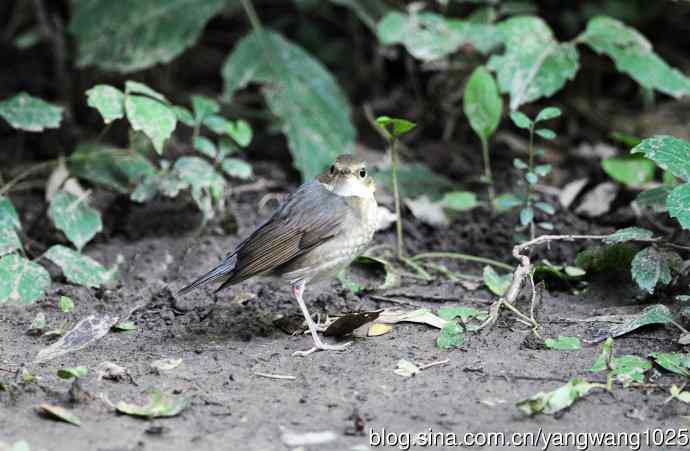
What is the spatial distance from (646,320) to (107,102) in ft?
9.49

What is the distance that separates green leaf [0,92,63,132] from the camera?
548 centimetres

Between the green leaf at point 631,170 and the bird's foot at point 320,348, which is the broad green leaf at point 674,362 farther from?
the green leaf at point 631,170

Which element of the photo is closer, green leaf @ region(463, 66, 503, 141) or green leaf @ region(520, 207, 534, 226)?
green leaf @ region(520, 207, 534, 226)

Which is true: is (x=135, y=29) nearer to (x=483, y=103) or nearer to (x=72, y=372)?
(x=483, y=103)

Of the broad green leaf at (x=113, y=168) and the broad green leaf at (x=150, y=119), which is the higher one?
the broad green leaf at (x=150, y=119)

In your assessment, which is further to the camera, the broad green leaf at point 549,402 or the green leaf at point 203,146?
the green leaf at point 203,146

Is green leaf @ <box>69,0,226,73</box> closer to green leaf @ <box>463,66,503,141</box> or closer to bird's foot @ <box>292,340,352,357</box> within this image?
green leaf @ <box>463,66,503,141</box>

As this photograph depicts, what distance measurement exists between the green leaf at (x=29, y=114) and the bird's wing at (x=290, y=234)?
155 centimetres

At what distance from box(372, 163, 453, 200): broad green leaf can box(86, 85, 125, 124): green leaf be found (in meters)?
1.87

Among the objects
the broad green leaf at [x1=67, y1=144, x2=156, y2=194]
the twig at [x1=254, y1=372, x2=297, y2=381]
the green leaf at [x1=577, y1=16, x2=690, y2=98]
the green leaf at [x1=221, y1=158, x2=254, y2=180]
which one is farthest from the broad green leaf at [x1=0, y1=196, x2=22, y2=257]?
the green leaf at [x1=577, y1=16, x2=690, y2=98]

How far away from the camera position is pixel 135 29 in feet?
22.0

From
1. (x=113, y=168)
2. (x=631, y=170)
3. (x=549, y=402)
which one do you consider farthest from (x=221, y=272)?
(x=631, y=170)

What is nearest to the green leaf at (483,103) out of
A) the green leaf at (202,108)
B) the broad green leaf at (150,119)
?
the green leaf at (202,108)

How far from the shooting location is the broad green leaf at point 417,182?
627cm
